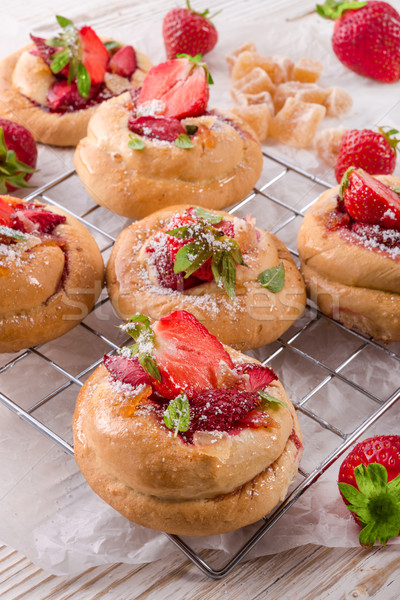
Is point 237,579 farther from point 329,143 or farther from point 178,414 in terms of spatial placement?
point 329,143

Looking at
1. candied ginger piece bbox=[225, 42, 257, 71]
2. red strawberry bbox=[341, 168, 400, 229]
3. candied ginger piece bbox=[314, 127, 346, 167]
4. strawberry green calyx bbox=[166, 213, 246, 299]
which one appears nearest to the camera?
strawberry green calyx bbox=[166, 213, 246, 299]

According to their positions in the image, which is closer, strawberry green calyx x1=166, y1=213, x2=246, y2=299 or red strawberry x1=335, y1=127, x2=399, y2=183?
strawberry green calyx x1=166, y1=213, x2=246, y2=299

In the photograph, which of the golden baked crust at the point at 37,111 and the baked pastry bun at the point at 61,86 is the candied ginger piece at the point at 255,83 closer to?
the baked pastry bun at the point at 61,86

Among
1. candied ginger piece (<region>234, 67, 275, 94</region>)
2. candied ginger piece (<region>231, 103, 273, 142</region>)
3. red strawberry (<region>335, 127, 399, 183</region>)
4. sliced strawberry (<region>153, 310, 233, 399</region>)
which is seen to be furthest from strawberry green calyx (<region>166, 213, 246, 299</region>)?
candied ginger piece (<region>234, 67, 275, 94</region>)

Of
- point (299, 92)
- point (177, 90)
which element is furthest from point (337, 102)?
point (177, 90)

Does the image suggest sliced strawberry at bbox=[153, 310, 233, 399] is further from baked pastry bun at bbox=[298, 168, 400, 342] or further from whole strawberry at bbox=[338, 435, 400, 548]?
baked pastry bun at bbox=[298, 168, 400, 342]

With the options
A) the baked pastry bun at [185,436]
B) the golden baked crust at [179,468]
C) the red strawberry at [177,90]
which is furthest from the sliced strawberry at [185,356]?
the red strawberry at [177,90]

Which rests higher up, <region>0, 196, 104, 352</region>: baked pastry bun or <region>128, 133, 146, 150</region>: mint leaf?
<region>128, 133, 146, 150</region>: mint leaf
